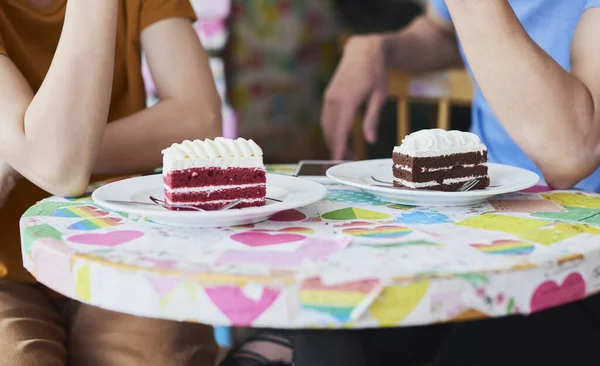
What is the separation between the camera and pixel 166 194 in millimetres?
947

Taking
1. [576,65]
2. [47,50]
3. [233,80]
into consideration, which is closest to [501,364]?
[576,65]

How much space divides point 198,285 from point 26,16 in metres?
1.03

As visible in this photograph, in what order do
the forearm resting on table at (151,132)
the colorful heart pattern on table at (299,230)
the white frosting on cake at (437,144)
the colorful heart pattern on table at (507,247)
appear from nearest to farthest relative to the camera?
the colorful heart pattern on table at (507,247) < the colorful heart pattern on table at (299,230) < the white frosting on cake at (437,144) < the forearm resting on table at (151,132)

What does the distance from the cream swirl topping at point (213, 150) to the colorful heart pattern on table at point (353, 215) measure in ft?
0.47

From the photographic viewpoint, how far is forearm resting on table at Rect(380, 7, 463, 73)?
1.95 metres

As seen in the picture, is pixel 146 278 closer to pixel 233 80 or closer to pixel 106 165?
pixel 106 165

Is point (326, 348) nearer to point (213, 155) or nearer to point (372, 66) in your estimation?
point (213, 155)

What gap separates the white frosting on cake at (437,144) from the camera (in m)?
1.06

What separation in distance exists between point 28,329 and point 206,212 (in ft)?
1.51

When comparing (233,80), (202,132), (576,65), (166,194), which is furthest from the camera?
(233,80)

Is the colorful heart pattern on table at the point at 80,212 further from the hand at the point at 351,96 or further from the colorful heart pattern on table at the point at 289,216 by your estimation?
the hand at the point at 351,96

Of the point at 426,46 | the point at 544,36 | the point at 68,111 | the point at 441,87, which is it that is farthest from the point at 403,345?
the point at 441,87

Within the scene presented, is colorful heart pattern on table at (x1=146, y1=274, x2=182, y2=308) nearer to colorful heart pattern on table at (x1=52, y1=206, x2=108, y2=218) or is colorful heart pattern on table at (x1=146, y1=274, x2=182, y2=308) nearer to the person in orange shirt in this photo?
colorful heart pattern on table at (x1=52, y1=206, x2=108, y2=218)

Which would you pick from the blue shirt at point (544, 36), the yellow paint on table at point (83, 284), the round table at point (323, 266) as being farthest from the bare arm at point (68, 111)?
the blue shirt at point (544, 36)
